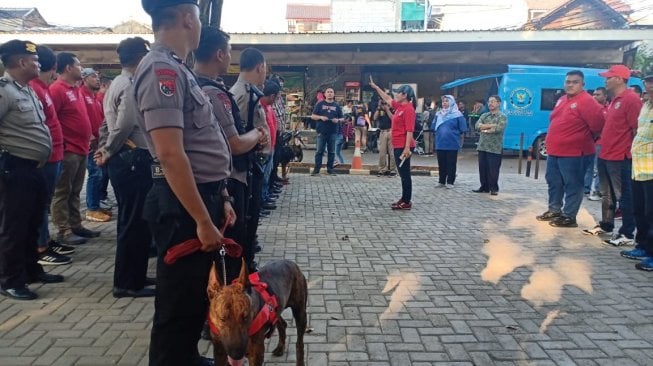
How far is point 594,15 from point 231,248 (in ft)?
92.1

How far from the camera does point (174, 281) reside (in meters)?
2.19

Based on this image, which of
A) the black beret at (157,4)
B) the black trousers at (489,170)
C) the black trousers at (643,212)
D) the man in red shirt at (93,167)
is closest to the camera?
the black beret at (157,4)

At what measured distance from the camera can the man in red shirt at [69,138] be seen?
5.38 m

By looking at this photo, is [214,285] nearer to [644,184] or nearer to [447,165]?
[644,184]

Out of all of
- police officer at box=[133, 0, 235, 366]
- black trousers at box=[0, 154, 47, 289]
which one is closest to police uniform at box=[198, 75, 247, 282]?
police officer at box=[133, 0, 235, 366]

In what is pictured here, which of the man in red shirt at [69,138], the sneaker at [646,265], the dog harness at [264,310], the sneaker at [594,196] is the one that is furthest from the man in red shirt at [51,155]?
the sneaker at [594,196]

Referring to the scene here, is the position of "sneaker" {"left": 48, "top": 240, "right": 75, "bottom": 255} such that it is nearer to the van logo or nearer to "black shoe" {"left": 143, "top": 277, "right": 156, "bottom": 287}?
"black shoe" {"left": 143, "top": 277, "right": 156, "bottom": 287}

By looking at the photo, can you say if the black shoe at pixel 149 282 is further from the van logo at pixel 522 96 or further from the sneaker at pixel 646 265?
the van logo at pixel 522 96

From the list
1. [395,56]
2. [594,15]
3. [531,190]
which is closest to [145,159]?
[531,190]

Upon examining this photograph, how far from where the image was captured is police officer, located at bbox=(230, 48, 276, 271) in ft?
12.5

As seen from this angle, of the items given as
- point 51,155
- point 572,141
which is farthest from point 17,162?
point 572,141

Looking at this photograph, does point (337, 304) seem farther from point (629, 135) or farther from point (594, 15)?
point (594, 15)

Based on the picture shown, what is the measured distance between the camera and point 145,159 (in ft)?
13.4

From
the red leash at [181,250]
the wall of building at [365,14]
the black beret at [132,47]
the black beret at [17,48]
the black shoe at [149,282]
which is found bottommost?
the black shoe at [149,282]
